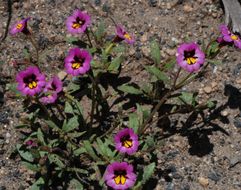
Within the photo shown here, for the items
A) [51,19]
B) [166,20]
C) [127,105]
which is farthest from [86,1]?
[127,105]

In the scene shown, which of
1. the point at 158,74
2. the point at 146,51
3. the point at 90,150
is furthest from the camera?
the point at 146,51

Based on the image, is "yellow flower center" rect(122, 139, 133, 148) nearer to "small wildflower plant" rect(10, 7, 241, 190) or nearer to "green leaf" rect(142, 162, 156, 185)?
"small wildflower plant" rect(10, 7, 241, 190)

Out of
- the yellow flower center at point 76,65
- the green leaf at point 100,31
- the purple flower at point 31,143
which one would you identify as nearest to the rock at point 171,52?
the green leaf at point 100,31

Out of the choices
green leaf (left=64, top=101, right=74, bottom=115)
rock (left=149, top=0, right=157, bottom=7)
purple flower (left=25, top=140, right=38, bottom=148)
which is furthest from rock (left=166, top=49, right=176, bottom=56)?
purple flower (left=25, top=140, right=38, bottom=148)

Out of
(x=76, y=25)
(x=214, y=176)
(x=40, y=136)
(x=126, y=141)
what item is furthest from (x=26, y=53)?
(x=214, y=176)

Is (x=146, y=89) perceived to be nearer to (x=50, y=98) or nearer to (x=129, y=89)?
(x=129, y=89)

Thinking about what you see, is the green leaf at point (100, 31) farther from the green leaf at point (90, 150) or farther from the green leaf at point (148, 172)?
the green leaf at point (148, 172)
